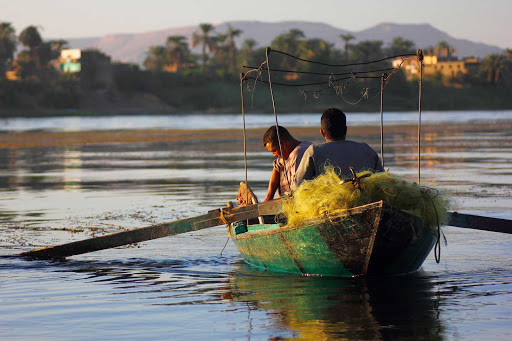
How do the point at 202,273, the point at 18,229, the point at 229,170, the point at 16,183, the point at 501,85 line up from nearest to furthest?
the point at 202,273
the point at 18,229
the point at 16,183
the point at 229,170
the point at 501,85

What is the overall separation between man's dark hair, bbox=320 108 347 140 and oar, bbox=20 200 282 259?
95 cm

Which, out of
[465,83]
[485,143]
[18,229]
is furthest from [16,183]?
[465,83]

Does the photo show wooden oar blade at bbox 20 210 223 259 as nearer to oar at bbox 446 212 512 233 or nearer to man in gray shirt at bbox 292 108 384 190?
man in gray shirt at bbox 292 108 384 190

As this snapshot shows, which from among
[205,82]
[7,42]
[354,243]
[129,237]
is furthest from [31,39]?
[354,243]

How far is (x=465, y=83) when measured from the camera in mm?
152500

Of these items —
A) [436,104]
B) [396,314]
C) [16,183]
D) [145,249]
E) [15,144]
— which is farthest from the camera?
[436,104]

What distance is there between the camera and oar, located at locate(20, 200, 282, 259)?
1069 centimetres

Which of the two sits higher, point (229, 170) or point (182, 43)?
point (182, 43)

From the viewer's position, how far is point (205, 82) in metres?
141

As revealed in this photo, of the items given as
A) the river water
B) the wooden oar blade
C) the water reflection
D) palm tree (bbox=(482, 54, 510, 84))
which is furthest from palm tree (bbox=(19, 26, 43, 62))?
the water reflection

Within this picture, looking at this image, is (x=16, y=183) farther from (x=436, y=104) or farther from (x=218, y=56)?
(x=218, y=56)

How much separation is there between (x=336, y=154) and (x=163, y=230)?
2880 millimetres

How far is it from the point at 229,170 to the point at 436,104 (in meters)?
112

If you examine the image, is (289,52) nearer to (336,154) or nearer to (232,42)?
(232,42)
